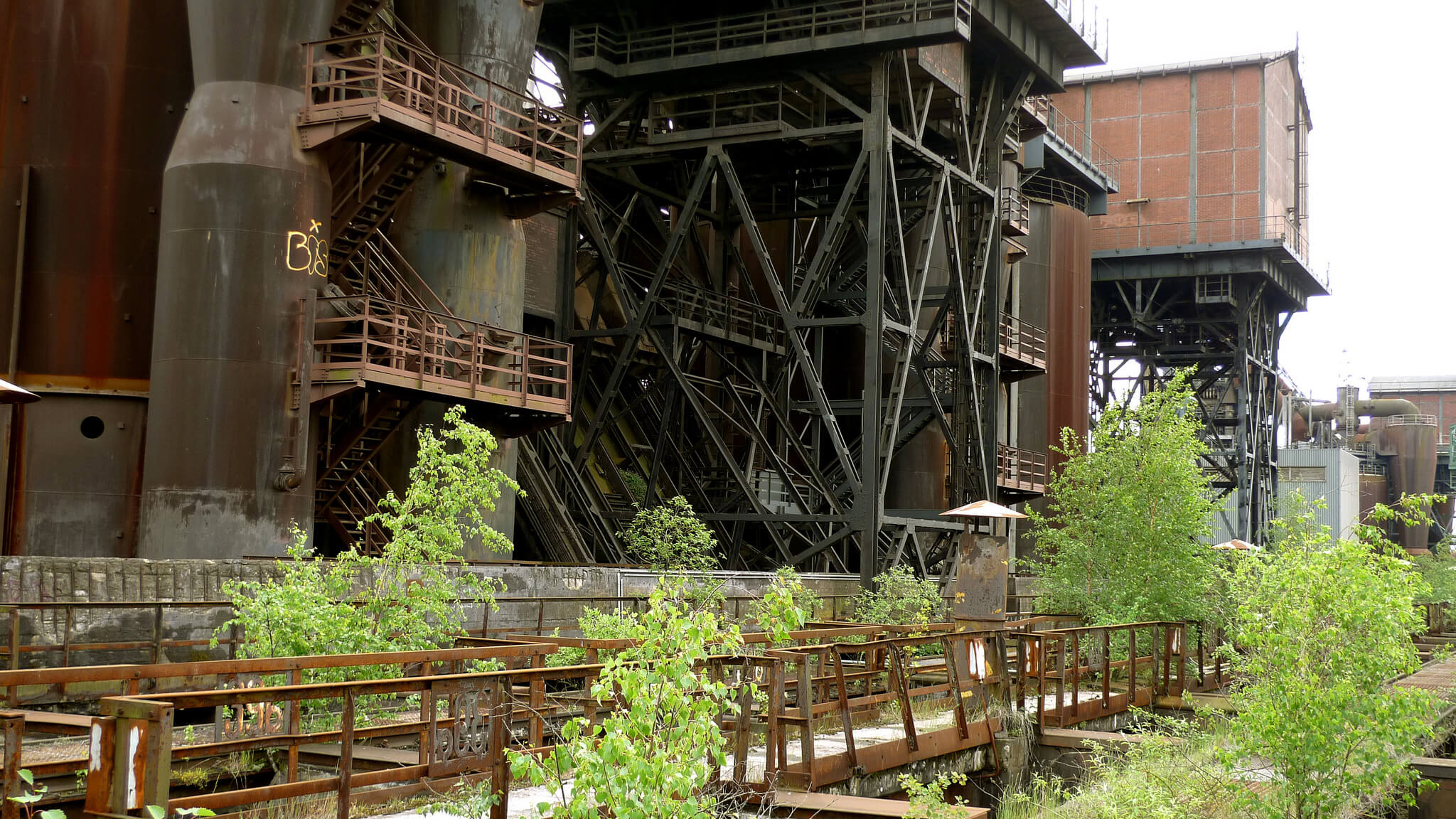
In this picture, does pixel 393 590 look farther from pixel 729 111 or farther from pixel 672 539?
pixel 729 111

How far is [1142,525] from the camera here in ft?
74.5

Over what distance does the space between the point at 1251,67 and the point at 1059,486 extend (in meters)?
Answer: 42.9

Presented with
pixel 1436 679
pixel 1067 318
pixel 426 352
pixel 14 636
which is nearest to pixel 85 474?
pixel 426 352

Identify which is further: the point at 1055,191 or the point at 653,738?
the point at 1055,191

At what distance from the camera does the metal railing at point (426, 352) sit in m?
22.1

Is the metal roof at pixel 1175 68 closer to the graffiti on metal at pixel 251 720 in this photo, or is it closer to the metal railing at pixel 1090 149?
Result: the metal railing at pixel 1090 149

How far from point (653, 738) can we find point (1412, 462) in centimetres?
9003

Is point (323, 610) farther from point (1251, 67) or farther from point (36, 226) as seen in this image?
point (1251, 67)

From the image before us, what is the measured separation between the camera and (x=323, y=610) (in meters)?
11.6

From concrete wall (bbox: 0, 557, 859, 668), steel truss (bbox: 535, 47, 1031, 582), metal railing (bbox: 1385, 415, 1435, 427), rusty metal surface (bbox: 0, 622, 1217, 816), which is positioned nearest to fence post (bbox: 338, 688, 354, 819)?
rusty metal surface (bbox: 0, 622, 1217, 816)

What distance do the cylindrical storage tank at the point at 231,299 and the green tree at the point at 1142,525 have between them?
12.4 meters

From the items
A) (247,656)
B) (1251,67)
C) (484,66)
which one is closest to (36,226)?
(484,66)

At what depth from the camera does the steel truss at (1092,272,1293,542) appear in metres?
61.6

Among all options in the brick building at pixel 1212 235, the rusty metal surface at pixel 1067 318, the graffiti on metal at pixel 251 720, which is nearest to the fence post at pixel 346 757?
the graffiti on metal at pixel 251 720
